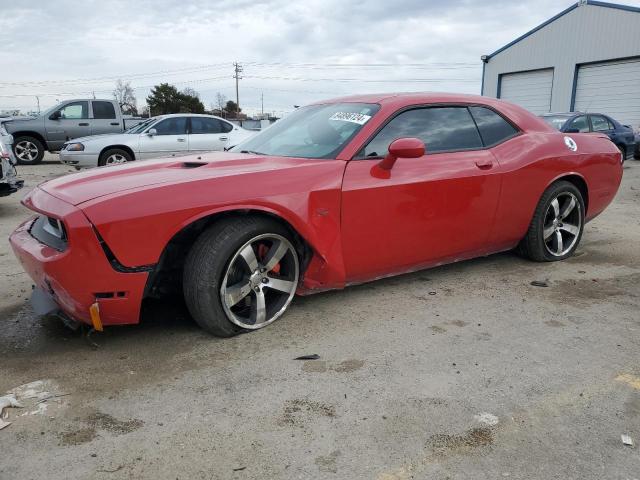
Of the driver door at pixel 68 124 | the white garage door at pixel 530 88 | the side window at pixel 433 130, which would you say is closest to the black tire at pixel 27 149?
the driver door at pixel 68 124

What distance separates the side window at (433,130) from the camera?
339cm

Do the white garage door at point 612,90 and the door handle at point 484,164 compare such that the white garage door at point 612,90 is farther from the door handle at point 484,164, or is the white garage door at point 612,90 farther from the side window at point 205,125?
the door handle at point 484,164

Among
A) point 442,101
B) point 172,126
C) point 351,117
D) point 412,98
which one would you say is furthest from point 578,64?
point 351,117

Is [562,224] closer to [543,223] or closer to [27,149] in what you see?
[543,223]

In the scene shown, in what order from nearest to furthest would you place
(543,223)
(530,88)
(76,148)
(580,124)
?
(543,223)
(76,148)
(580,124)
(530,88)

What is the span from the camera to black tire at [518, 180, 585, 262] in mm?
4273

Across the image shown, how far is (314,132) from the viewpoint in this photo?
3615 millimetres

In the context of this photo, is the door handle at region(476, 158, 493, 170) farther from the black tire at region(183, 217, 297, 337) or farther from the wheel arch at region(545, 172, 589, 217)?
the black tire at region(183, 217, 297, 337)

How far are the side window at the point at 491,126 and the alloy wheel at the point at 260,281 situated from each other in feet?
6.20

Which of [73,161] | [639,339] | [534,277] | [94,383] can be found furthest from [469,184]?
[73,161]

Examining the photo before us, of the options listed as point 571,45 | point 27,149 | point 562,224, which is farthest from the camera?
point 571,45

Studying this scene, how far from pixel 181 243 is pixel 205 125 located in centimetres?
885

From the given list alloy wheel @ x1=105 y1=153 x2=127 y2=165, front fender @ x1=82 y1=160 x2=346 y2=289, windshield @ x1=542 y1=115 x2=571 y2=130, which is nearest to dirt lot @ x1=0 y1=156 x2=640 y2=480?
front fender @ x1=82 y1=160 x2=346 y2=289

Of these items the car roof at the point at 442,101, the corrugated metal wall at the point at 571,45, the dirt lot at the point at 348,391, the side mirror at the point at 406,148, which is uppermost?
the corrugated metal wall at the point at 571,45
